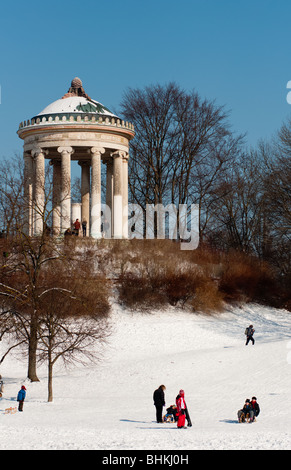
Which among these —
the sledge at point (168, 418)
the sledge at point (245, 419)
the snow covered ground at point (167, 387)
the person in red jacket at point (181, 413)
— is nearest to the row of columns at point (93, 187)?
the snow covered ground at point (167, 387)

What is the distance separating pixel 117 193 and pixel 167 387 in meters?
21.3

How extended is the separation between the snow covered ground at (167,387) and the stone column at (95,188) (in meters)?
7.29

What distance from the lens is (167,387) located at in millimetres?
28547

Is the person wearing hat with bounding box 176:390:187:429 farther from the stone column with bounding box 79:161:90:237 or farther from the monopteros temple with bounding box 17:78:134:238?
the stone column with bounding box 79:161:90:237

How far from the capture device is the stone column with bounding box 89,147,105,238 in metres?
46.7

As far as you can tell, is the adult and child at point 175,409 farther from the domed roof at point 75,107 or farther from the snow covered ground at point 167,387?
the domed roof at point 75,107

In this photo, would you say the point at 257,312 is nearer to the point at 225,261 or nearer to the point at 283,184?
the point at 225,261

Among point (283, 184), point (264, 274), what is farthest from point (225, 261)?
point (283, 184)

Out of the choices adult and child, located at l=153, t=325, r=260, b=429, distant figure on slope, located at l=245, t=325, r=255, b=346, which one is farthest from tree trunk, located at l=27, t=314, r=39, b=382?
distant figure on slope, located at l=245, t=325, r=255, b=346

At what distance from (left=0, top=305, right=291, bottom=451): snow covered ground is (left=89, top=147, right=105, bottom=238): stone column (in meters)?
7.29

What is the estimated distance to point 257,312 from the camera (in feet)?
154

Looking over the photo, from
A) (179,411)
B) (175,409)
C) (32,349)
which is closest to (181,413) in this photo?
(179,411)

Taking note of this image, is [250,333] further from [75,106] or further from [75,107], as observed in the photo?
[75,106]
